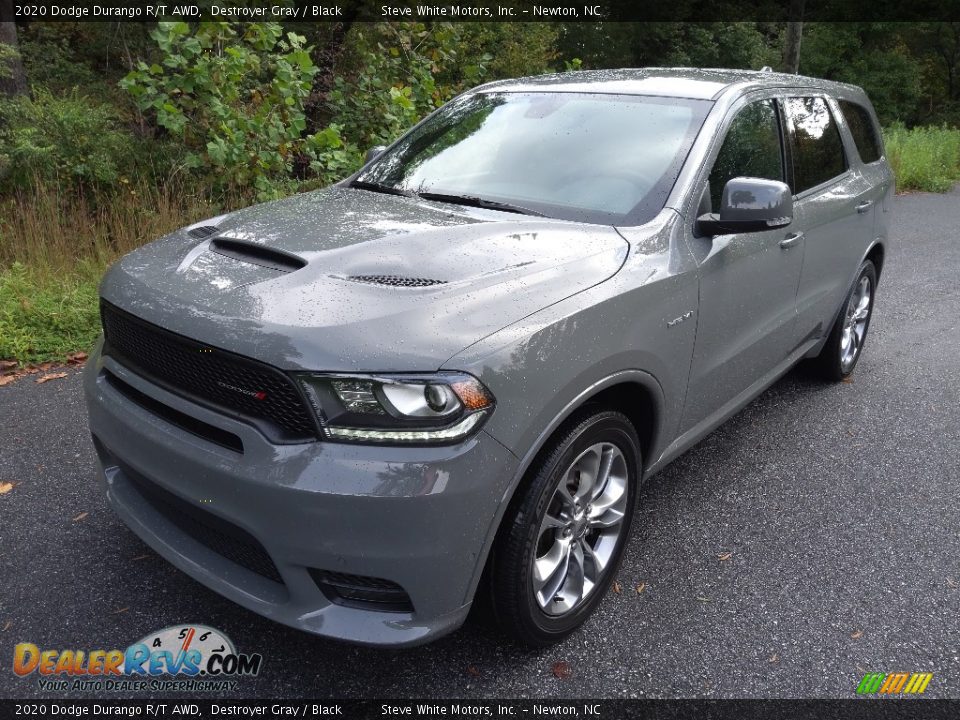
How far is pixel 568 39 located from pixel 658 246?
119 feet

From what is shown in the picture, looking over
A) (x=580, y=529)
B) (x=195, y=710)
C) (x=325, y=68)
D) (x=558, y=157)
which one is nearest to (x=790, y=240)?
(x=558, y=157)

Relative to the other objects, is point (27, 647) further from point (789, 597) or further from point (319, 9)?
point (319, 9)

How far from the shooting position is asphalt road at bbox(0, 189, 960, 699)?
8.00ft

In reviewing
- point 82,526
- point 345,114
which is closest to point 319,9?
point 345,114

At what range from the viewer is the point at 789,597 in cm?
284

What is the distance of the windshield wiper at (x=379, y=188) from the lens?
3321mm

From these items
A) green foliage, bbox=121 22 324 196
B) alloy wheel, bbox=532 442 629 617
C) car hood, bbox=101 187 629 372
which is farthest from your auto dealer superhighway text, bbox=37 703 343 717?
green foliage, bbox=121 22 324 196

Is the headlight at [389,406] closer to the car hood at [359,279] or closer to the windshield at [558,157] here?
the car hood at [359,279]

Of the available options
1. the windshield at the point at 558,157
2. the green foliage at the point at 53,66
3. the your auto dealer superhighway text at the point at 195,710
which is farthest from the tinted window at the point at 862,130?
the green foliage at the point at 53,66

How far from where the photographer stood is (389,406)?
196 centimetres

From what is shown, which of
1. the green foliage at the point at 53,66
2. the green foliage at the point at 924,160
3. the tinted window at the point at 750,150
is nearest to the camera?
the tinted window at the point at 750,150

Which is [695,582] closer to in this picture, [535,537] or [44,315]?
[535,537]

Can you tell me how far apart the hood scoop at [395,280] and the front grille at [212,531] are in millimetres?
777

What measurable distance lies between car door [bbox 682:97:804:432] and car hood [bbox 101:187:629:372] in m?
0.53
